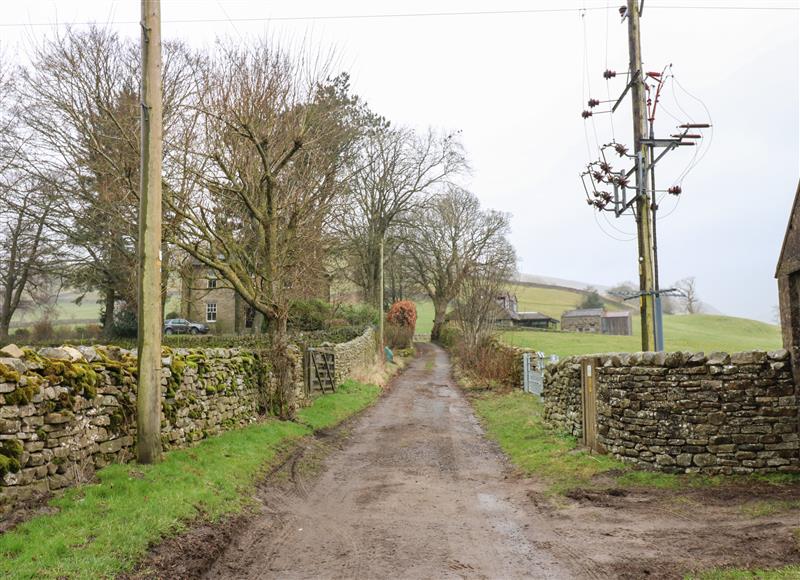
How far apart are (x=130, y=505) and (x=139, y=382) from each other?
2173 mm

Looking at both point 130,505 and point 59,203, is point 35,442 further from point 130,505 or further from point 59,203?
point 59,203

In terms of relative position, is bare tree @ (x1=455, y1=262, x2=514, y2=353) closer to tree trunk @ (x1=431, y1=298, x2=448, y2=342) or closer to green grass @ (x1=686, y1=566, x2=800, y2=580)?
green grass @ (x1=686, y1=566, x2=800, y2=580)

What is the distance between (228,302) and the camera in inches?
2096

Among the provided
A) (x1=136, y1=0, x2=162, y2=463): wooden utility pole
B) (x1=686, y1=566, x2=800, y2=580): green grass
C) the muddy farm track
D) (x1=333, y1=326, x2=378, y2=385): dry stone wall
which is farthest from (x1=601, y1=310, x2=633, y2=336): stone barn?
(x1=686, y1=566, x2=800, y2=580): green grass

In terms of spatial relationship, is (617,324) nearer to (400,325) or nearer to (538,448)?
(400,325)

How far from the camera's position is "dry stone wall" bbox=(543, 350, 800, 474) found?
325 inches

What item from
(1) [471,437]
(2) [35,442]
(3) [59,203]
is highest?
(3) [59,203]

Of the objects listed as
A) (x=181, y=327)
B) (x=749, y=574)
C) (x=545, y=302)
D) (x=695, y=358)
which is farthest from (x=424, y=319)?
(x=749, y=574)

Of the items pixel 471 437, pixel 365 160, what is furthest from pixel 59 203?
pixel 471 437

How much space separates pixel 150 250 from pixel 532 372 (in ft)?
51.3

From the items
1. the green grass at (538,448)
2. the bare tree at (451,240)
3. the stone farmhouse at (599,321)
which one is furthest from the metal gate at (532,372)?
the stone farmhouse at (599,321)

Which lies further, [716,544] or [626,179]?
[626,179]

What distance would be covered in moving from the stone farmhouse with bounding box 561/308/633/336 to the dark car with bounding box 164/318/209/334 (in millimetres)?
40348

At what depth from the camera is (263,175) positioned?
1463 centimetres
